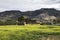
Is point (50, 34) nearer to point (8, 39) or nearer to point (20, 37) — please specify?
point (20, 37)

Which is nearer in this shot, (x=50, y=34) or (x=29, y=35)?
(x=29, y=35)

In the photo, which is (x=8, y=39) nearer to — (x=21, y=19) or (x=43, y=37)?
(x=43, y=37)

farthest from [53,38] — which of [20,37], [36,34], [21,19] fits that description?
[21,19]

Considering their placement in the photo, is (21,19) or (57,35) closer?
(57,35)

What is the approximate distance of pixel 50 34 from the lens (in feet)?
117

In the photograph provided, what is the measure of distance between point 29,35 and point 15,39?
3396 mm

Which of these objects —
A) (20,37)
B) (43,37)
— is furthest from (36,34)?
(20,37)

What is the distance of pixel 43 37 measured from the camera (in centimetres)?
3325

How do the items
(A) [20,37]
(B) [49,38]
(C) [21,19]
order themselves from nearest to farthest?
(A) [20,37] → (B) [49,38] → (C) [21,19]

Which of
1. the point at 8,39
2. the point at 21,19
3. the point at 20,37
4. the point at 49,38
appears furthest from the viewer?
the point at 21,19

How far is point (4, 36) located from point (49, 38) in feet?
25.2

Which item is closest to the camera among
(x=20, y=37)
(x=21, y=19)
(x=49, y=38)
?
(x=20, y=37)

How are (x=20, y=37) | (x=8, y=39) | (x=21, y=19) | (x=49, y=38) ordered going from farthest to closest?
(x=21, y=19)
(x=49, y=38)
(x=20, y=37)
(x=8, y=39)

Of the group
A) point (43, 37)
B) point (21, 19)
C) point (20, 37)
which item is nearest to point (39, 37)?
point (43, 37)
